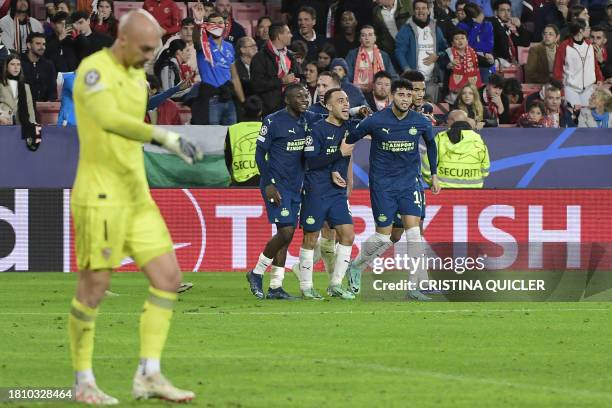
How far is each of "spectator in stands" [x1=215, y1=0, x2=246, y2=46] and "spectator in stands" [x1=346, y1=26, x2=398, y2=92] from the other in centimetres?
181

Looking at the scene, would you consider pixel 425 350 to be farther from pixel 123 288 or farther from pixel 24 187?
pixel 24 187

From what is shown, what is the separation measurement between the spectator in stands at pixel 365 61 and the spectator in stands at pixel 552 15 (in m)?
4.10

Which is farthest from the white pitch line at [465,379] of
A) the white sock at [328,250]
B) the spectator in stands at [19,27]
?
the spectator in stands at [19,27]

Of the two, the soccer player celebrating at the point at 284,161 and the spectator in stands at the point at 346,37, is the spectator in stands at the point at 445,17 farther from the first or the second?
the soccer player celebrating at the point at 284,161

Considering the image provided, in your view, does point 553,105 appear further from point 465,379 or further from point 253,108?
point 465,379

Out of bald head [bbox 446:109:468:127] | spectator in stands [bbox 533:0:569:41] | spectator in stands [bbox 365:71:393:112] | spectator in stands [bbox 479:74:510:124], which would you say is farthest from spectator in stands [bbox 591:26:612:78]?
bald head [bbox 446:109:468:127]

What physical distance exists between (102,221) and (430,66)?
48.2ft

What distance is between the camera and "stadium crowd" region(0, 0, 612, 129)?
21219mm

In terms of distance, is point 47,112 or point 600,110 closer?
point 47,112

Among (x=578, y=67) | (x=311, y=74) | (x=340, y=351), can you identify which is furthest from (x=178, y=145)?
(x=578, y=67)

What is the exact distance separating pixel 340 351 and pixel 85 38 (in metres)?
11.4

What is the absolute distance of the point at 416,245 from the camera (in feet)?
51.8

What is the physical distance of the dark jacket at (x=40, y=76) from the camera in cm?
2136

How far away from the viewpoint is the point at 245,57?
2166 cm
